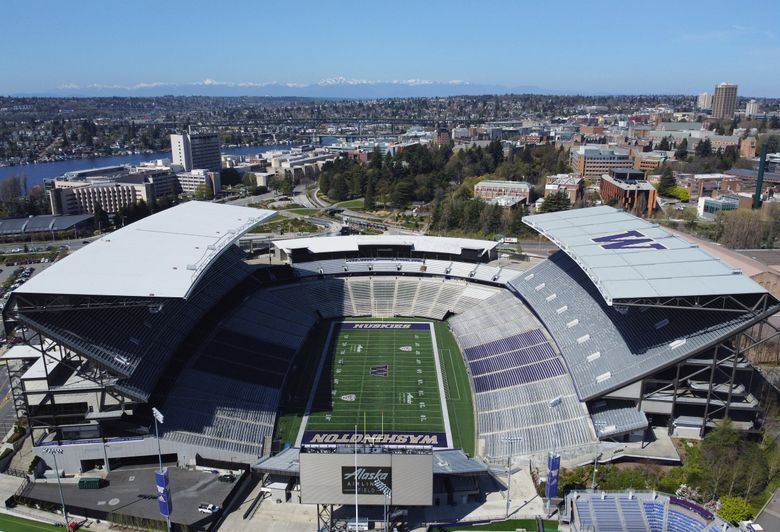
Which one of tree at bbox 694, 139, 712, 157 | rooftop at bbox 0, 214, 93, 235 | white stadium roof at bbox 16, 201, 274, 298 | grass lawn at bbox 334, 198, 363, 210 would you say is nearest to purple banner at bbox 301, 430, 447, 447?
white stadium roof at bbox 16, 201, 274, 298

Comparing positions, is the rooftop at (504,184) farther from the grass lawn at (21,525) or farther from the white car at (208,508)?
the grass lawn at (21,525)

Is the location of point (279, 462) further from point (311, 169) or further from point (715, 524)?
point (311, 169)

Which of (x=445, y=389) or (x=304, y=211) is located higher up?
(x=304, y=211)

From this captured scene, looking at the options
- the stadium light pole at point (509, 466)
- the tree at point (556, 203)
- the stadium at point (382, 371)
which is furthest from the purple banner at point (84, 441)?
the tree at point (556, 203)

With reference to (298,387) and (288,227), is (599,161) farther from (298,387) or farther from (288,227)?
(298,387)

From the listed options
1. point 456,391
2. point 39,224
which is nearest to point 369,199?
point 39,224

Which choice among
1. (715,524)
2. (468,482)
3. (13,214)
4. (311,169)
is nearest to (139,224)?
(468,482)
